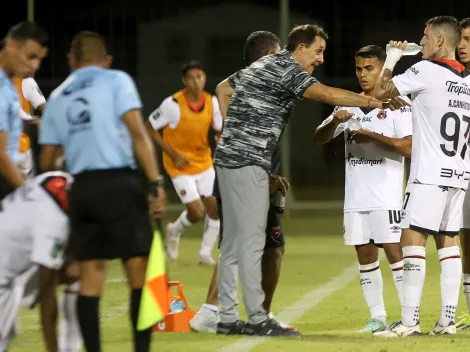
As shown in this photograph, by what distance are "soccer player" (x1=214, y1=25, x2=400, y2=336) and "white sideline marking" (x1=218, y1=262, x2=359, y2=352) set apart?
329 millimetres

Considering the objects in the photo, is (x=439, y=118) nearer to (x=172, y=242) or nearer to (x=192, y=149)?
(x=192, y=149)

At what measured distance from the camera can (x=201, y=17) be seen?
2711cm

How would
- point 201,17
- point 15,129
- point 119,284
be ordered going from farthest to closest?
1. point 201,17
2. point 119,284
3. point 15,129

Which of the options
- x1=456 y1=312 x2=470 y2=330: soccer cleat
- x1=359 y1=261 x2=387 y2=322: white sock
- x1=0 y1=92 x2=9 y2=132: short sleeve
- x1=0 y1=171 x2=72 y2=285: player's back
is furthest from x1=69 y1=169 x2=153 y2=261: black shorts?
x1=456 y1=312 x2=470 y2=330: soccer cleat

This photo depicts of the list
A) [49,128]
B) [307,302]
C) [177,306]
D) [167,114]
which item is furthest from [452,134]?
[167,114]

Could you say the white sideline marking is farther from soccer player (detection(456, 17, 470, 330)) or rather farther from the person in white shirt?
the person in white shirt

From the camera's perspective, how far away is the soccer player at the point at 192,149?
1330cm

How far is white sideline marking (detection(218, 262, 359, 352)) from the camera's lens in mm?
7637

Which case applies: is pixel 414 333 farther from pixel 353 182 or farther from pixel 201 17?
pixel 201 17

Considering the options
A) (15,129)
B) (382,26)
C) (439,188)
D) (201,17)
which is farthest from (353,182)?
(201,17)

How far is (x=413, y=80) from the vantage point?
316 inches

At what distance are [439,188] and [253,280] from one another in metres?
1.38

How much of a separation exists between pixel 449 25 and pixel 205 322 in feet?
8.51

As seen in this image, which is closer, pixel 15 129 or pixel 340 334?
pixel 15 129
